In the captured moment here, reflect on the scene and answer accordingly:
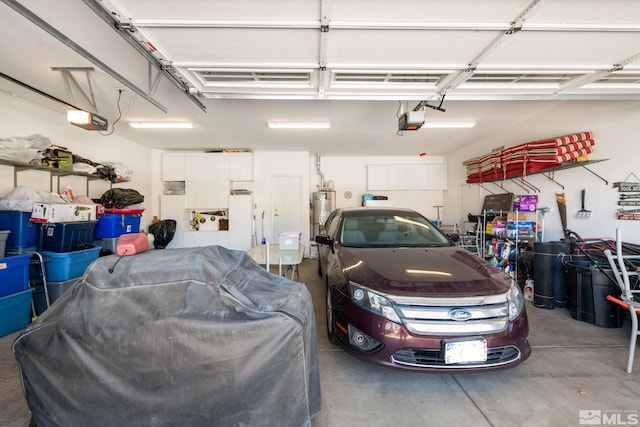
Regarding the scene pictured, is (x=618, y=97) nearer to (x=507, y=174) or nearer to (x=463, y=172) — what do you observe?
(x=507, y=174)

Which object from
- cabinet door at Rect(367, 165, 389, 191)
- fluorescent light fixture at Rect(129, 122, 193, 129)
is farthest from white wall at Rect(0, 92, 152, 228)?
cabinet door at Rect(367, 165, 389, 191)

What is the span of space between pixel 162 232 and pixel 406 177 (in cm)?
663

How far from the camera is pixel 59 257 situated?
10.1 ft

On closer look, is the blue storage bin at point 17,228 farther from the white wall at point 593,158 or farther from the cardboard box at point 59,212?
the white wall at point 593,158

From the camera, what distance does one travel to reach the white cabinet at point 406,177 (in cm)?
761

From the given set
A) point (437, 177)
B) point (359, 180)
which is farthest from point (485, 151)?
point (359, 180)

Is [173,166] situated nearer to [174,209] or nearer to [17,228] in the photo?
[174,209]

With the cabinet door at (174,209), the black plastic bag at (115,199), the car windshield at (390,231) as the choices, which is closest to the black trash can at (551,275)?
the car windshield at (390,231)

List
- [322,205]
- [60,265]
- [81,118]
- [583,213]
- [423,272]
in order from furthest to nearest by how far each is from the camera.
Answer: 1. [322,205]
2. [583,213]
3. [60,265]
4. [81,118]
5. [423,272]

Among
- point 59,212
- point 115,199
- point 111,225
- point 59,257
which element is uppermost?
point 115,199

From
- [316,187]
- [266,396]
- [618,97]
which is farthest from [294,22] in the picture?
[316,187]

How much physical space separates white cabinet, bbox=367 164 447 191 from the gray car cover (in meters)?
6.77

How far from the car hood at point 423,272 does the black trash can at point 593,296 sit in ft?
5.48

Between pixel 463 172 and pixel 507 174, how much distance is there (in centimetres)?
202
